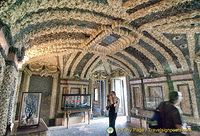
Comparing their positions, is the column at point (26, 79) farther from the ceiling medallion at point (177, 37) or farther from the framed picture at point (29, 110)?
the ceiling medallion at point (177, 37)

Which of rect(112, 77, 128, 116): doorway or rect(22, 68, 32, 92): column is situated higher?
rect(22, 68, 32, 92): column

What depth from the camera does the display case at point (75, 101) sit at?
21.6ft

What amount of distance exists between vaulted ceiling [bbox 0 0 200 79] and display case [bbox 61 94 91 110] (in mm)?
2282

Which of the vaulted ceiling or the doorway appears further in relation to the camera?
the doorway

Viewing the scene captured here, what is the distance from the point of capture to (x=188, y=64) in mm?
4422

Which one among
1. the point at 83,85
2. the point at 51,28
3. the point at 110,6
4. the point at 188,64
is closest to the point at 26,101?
the point at 51,28

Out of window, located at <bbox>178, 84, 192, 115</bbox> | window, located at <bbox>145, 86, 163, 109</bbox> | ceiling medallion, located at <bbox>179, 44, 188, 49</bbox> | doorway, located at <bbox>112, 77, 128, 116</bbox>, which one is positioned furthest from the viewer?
doorway, located at <bbox>112, 77, 128, 116</bbox>

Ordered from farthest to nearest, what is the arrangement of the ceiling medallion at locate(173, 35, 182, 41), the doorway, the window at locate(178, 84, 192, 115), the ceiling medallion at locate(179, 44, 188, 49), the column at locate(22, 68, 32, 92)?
the doorway
the column at locate(22, 68, 32, 92)
the window at locate(178, 84, 192, 115)
the ceiling medallion at locate(179, 44, 188, 49)
the ceiling medallion at locate(173, 35, 182, 41)

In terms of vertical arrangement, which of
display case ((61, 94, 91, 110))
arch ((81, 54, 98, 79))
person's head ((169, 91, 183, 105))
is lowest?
display case ((61, 94, 91, 110))

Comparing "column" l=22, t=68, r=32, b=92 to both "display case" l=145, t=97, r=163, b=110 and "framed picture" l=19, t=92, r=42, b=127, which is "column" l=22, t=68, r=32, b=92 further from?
"display case" l=145, t=97, r=163, b=110

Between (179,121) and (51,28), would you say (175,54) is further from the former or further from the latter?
(51,28)

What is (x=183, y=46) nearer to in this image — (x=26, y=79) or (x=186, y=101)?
(x=186, y=101)

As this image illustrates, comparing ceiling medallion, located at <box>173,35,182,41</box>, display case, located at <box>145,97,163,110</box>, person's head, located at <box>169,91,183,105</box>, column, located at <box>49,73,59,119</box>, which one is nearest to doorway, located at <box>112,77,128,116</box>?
display case, located at <box>145,97,163,110</box>

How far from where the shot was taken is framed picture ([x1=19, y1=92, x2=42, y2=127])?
289 centimetres
